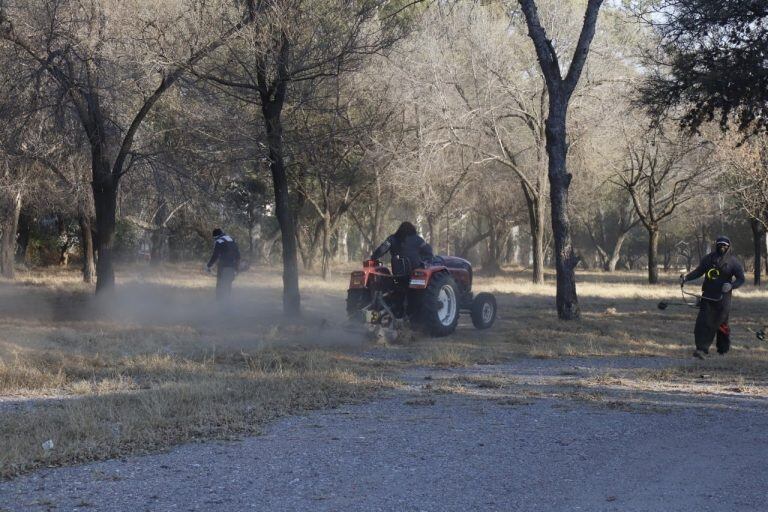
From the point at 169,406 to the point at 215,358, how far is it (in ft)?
13.3

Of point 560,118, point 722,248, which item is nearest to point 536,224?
point 560,118

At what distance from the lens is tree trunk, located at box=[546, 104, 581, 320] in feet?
59.0

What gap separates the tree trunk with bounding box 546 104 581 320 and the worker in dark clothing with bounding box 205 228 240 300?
7193 millimetres

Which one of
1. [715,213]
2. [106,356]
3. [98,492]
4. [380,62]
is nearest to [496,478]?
[98,492]

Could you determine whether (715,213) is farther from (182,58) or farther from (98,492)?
(98,492)

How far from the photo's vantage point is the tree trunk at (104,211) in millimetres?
Answer: 18984

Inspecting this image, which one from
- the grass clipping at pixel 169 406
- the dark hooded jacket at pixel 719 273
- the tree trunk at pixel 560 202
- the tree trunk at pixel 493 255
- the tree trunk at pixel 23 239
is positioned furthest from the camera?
the tree trunk at pixel 493 255

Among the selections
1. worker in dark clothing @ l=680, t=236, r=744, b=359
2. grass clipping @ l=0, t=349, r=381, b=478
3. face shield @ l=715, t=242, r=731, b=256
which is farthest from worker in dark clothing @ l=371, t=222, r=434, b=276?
face shield @ l=715, t=242, r=731, b=256

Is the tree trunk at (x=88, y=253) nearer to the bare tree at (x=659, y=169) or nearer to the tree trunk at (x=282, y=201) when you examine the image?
the tree trunk at (x=282, y=201)

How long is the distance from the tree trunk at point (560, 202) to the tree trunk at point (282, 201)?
204 inches

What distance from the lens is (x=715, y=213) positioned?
47.0 m

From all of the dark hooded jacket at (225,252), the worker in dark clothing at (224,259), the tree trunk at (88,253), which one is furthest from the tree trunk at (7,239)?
the dark hooded jacket at (225,252)

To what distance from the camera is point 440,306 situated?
15.6 m

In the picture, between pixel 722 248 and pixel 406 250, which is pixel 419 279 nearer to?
pixel 406 250
